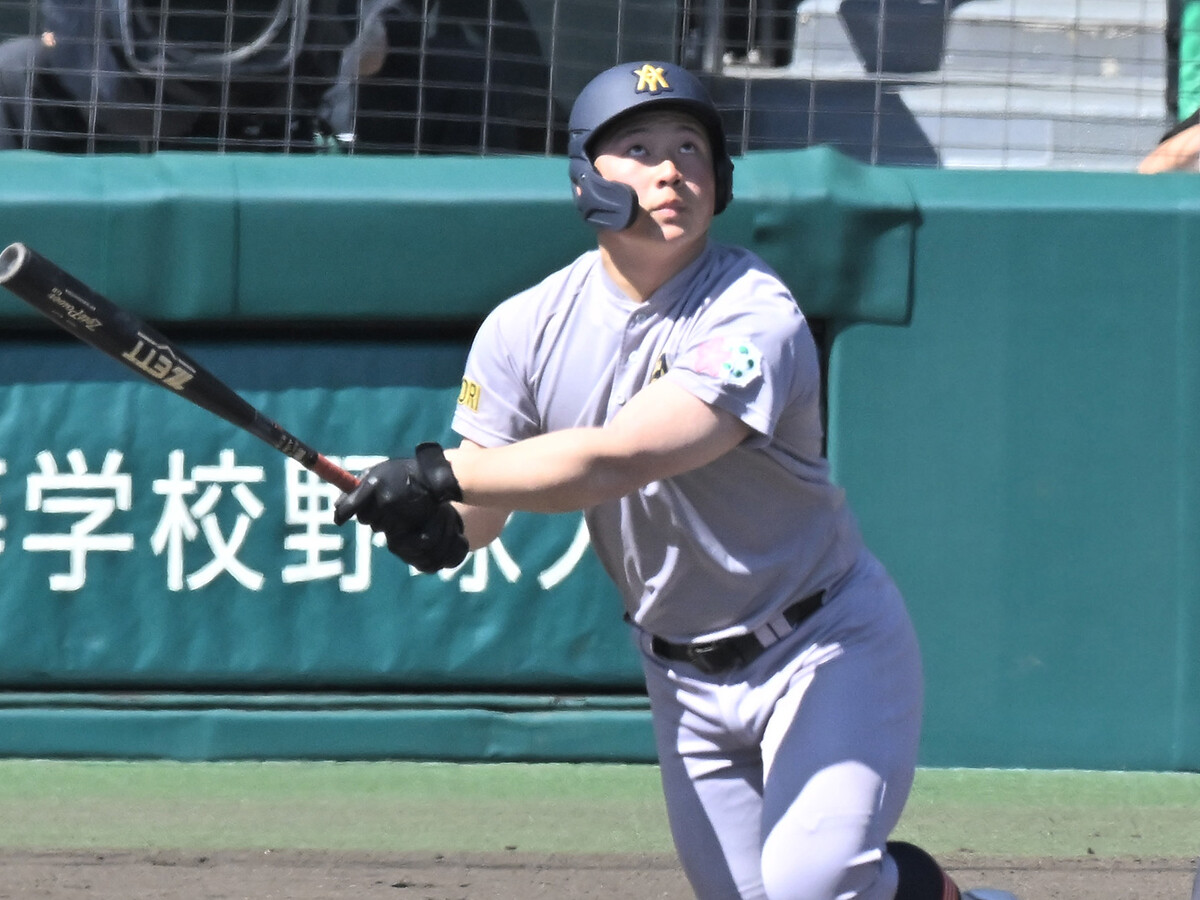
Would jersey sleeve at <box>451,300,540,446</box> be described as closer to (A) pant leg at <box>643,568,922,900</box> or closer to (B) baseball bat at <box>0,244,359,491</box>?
(B) baseball bat at <box>0,244,359,491</box>

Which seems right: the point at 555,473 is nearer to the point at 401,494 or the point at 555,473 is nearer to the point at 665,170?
the point at 401,494

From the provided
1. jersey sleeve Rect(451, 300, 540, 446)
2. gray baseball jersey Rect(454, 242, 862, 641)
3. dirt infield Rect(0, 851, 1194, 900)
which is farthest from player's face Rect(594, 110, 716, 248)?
dirt infield Rect(0, 851, 1194, 900)

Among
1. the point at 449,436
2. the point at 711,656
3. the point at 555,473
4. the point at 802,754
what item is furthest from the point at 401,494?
the point at 449,436

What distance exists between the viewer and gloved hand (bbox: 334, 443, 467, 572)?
2.71 metres

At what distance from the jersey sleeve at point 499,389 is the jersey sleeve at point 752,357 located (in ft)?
1.02

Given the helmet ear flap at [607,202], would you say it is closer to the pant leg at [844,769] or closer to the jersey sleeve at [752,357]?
the jersey sleeve at [752,357]

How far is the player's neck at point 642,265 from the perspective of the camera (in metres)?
2.90

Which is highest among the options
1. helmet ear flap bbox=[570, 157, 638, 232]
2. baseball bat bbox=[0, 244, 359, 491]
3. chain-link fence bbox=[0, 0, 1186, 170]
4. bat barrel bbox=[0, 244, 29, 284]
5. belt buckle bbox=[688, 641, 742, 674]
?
chain-link fence bbox=[0, 0, 1186, 170]

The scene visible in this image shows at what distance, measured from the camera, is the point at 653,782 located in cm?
511

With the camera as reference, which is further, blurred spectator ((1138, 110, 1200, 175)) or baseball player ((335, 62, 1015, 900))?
blurred spectator ((1138, 110, 1200, 175))

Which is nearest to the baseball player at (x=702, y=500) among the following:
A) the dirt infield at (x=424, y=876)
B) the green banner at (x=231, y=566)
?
the dirt infield at (x=424, y=876)

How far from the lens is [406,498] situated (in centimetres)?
271

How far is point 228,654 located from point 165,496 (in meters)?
0.49

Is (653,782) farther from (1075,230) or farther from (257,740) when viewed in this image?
(1075,230)
